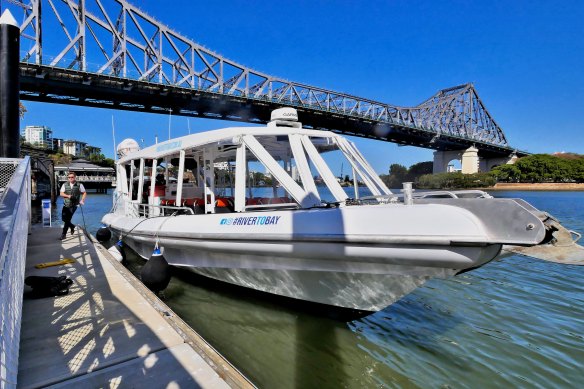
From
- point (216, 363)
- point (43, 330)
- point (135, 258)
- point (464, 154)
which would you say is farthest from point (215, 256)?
point (464, 154)

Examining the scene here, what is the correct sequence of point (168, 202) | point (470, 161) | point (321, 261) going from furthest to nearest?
point (470, 161) < point (168, 202) < point (321, 261)

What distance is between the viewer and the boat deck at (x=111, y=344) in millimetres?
2490

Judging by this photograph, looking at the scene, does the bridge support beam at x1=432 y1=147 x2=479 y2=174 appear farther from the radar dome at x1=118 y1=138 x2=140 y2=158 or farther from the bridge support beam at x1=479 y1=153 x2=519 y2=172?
the radar dome at x1=118 y1=138 x2=140 y2=158

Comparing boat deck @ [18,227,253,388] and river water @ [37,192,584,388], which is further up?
boat deck @ [18,227,253,388]

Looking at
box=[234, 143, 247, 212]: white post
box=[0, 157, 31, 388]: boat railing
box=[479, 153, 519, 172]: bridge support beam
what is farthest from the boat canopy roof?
box=[479, 153, 519, 172]: bridge support beam

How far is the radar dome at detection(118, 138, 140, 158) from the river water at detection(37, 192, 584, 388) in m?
5.90

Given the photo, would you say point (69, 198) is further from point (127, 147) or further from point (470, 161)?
point (470, 161)

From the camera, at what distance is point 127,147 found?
10.7m

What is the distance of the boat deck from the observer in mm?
2490

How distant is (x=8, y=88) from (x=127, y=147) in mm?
3656

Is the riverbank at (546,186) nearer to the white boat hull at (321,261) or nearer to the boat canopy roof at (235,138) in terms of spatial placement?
the boat canopy roof at (235,138)

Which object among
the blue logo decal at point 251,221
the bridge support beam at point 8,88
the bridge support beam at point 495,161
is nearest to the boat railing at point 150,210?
the blue logo decal at point 251,221

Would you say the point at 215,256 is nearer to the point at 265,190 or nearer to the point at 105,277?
the point at 105,277

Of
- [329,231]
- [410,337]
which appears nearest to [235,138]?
[329,231]
